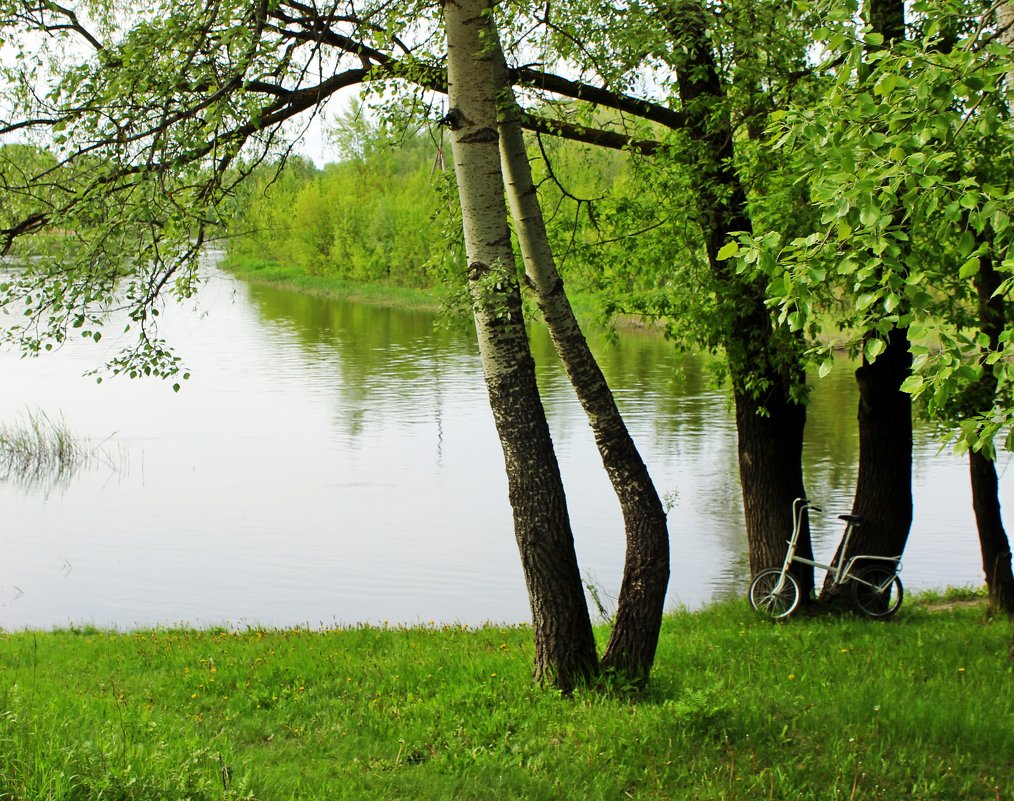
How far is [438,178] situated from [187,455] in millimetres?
16767

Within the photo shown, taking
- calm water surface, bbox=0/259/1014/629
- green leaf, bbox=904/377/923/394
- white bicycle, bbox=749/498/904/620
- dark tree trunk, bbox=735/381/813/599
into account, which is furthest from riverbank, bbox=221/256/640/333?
green leaf, bbox=904/377/923/394

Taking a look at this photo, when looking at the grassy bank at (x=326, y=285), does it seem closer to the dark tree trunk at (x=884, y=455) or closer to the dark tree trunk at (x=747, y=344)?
the dark tree trunk at (x=747, y=344)

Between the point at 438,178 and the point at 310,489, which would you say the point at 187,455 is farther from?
the point at 438,178

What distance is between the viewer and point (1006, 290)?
3777 millimetres

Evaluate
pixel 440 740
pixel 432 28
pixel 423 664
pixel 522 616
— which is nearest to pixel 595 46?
pixel 432 28

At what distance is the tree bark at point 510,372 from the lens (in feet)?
21.1

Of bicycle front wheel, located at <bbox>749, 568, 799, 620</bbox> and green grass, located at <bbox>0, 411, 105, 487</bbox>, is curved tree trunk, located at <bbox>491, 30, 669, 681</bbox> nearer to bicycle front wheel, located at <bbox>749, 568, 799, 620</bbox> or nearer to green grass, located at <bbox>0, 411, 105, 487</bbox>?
bicycle front wheel, located at <bbox>749, 568, 799, 620</bbox>

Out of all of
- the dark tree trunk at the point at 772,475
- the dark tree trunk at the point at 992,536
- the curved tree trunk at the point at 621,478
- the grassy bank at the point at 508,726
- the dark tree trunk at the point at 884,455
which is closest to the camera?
the grassy bank at the point at 508,726

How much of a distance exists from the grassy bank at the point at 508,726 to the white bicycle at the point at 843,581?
5.87 feet

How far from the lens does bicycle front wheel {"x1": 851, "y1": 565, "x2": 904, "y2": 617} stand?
1049 centimetres

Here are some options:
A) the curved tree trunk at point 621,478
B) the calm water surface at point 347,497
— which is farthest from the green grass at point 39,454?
the curved tree trunk at point 621,478

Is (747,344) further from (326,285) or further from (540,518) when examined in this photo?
(326,285)

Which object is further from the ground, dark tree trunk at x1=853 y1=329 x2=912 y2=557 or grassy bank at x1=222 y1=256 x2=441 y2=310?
grassy bank at x1=222 y1=256 x2=441 y2=310

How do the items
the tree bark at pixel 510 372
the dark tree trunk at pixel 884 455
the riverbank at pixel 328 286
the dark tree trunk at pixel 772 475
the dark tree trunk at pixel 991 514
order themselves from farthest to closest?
1. the riverbank at pixel 328 286
2. the dark tree trunk at pixel 772 475
3. the dark tree trunk at pixel 884 455
4. the dark tree trunk at pixel 991 514
5. the tree bark at pixel 510 372
